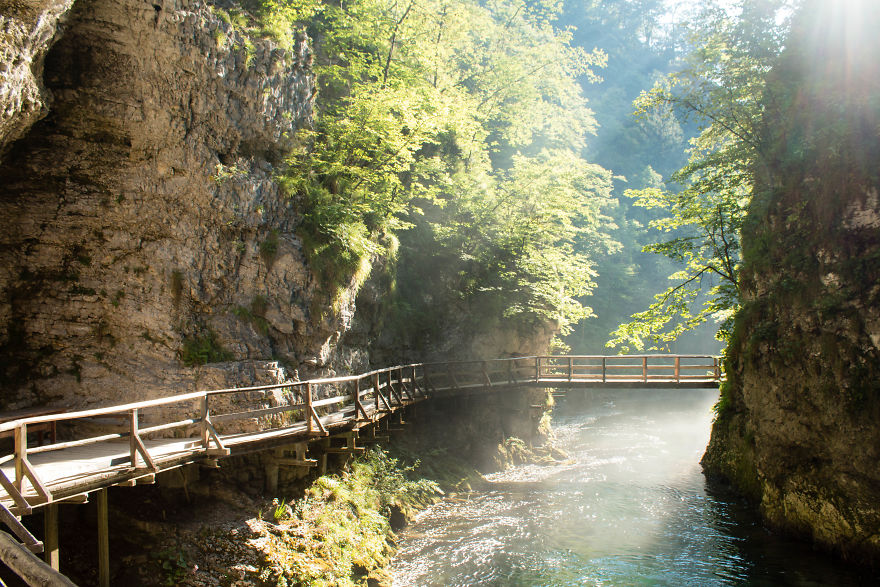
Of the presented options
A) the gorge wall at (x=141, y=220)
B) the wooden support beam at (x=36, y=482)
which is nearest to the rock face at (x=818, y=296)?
the gorge wall at (x=141, y=220)

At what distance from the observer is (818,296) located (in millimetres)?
10961

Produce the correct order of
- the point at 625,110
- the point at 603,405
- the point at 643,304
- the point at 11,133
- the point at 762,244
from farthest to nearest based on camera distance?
the point at 625,110
the point at 643,304
the point at 603,405
the point at 762,244
the point at 11,133

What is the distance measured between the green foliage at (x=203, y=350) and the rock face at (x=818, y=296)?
11.5 meters

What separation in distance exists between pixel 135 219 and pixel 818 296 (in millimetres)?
13378

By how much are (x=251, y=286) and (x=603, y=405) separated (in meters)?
27.6

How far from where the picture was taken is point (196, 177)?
10609mm

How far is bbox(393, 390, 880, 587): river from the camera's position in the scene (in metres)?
10.1

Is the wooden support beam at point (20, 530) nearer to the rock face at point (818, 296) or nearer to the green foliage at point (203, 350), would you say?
the green foliage at point (203, 350)

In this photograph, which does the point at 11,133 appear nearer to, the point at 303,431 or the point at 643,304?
the point at 303,431

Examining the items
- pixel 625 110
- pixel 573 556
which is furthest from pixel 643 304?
pixel 573 556

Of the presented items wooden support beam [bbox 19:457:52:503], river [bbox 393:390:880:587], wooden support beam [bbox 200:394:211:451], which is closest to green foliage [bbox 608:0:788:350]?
river [bbox 393:390:880:587]

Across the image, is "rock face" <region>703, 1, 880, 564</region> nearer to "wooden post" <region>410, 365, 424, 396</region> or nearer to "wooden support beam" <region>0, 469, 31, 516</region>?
"wooden post" <region>410, 365, 424, 396</region>

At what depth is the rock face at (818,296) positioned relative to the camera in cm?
996

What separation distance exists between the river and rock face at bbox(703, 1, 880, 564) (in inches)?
37.8
